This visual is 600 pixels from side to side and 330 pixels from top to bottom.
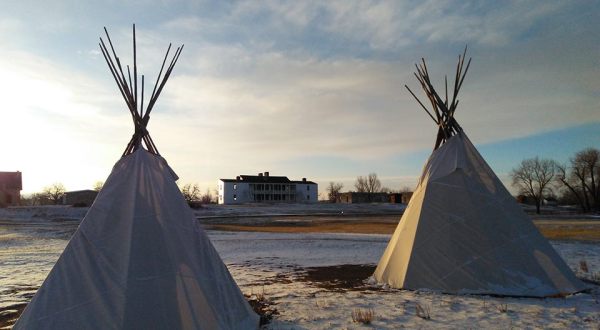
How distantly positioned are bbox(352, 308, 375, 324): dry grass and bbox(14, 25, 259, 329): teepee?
58.5 inches

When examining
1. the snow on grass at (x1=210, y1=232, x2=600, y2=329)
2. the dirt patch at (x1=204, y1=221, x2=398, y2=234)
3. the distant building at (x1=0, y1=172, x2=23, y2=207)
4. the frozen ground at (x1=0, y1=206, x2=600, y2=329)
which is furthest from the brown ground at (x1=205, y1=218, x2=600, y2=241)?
the distant building at (x1=0, y1=172, x2=23, y2=207)

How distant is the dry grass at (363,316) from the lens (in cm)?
603

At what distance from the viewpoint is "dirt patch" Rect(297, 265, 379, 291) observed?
357 inches

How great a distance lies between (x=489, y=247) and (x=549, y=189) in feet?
241

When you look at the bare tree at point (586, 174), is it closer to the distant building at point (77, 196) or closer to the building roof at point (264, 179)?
the building roof at point (264, 179)

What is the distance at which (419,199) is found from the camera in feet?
29.8

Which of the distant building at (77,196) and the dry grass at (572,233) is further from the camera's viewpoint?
the distant building at (77,196)

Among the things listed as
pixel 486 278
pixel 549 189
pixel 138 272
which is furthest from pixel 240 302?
pixel 549 189

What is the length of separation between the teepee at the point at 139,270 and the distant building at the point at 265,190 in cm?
7756

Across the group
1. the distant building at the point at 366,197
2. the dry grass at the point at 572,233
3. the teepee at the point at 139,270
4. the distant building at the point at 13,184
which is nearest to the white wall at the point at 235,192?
the distant building at the point at 366,197

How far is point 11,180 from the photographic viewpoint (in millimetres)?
70062

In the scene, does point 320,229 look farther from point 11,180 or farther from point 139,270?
point 11,180

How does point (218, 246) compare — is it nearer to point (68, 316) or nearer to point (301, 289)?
point (301, 289)

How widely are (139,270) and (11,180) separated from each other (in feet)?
262
